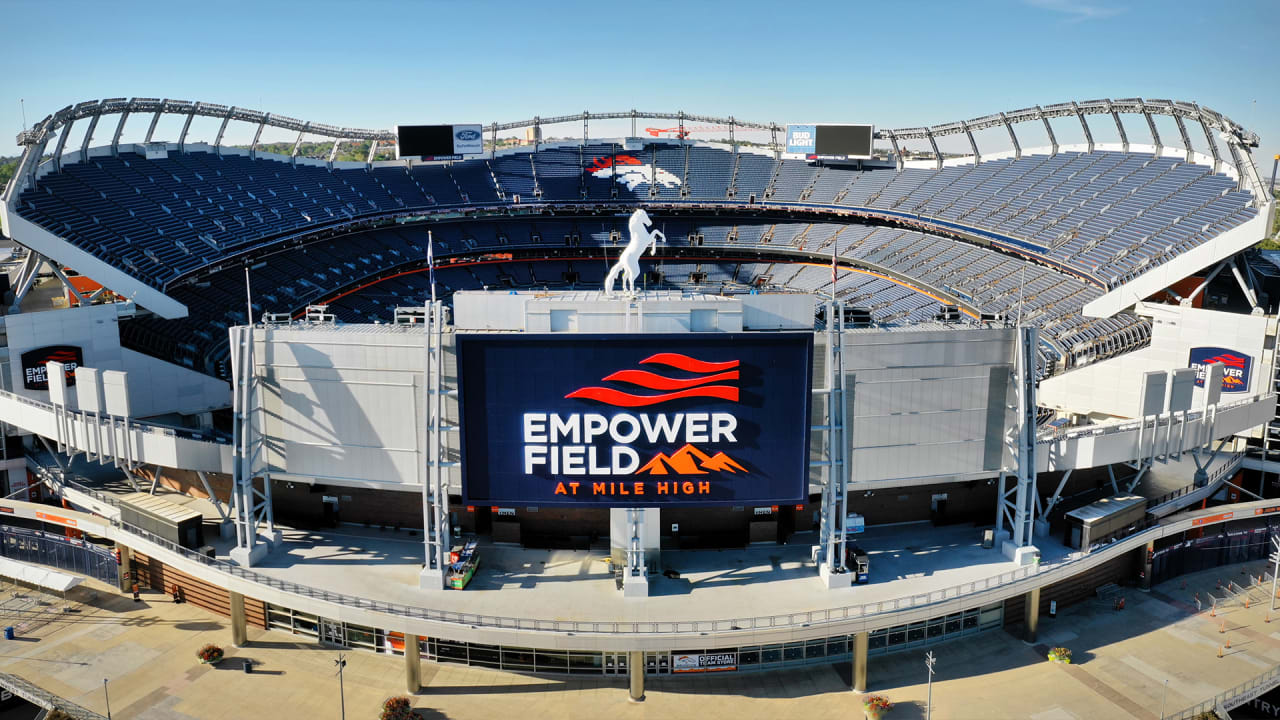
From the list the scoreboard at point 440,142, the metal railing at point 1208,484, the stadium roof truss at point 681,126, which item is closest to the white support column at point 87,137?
the stadium roof truss at point 681,126

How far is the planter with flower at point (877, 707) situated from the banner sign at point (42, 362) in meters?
44.4

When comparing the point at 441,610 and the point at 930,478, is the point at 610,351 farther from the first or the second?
the point at 930,478

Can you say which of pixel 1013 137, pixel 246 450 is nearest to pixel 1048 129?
pixel 1013 137

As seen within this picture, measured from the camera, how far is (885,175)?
9912 cm

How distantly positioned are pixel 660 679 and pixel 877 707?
8880 millimetres

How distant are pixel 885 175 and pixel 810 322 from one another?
68.6m

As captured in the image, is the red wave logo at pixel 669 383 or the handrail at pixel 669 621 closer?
the handrail at pixel 669 621

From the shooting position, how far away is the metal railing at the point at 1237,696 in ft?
109

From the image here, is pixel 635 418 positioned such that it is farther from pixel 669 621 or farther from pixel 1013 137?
pixel 1013 137

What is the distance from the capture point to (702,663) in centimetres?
3594

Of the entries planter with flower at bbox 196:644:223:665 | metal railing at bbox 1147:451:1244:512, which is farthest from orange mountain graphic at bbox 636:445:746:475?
metal railing at bbox 1147:451:1244:512

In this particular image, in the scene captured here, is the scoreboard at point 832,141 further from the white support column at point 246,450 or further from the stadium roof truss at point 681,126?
the white support column at point 246,450

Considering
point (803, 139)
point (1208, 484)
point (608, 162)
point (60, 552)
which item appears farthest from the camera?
point (608, 162)

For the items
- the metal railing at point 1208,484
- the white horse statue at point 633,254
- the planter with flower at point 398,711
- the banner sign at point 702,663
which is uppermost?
the white horse statue at point 633,254
